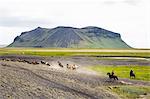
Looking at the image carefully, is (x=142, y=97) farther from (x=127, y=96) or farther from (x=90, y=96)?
(x=90, y=96)

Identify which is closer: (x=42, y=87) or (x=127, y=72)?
(x=42, y=87)

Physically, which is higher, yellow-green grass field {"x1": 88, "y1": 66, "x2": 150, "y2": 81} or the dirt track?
the dirt track

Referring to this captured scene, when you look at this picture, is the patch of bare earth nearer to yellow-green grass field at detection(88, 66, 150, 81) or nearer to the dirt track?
the dirt track

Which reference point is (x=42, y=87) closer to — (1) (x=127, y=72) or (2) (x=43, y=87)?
(2) (x=43, y=87)

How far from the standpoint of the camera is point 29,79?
40438 millimetres

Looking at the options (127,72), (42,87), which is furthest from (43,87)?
(127,72)

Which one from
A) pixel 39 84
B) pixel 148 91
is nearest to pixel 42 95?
pixel 39 84

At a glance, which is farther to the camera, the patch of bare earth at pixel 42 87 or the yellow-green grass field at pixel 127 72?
the yellow-green grass field at pixel 127 72

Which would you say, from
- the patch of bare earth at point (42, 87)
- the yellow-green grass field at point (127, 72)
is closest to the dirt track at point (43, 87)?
the patch of bare earth at point (42, 87)

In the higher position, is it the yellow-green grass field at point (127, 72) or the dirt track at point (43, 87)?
the dirt track at point (43, 87)

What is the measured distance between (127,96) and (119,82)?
9.78 m

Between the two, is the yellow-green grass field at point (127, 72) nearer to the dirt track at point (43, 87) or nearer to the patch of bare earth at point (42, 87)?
the dirt track at point (43, 87)

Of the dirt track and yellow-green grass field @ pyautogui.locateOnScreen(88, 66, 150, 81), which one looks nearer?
the dirt track

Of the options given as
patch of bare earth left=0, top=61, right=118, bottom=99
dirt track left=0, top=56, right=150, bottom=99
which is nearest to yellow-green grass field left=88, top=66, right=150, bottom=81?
dirt track left=0, top=56, right=150, bottom=99
